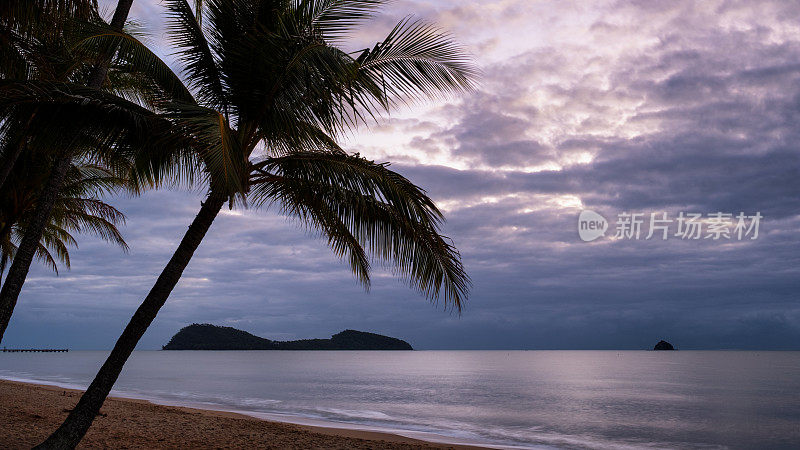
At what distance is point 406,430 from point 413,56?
53.3 ft

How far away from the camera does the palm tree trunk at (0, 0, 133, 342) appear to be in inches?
328

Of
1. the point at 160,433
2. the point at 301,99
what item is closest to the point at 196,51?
the point at 301,99

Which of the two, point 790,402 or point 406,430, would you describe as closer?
point 406,430

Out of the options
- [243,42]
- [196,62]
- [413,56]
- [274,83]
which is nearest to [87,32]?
[196,62]

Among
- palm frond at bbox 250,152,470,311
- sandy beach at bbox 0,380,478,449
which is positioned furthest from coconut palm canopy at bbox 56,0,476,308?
sandy beach at bbox 0,380,478,449

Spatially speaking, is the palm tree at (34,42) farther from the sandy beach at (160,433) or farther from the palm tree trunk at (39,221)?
the sandy beach at (160,433)

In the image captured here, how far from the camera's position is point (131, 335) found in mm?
6789

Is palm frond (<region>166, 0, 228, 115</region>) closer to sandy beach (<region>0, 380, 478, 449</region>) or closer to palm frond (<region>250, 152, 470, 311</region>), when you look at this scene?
palm frond (<region>250, 152, 470, 311</region>)

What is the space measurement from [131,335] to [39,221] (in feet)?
9.81

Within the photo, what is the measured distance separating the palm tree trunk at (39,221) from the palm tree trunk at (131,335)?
237 centimetres

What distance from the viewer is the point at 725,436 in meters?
22.0

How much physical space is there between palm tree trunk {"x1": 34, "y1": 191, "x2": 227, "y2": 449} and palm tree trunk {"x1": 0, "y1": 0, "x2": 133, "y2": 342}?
2368 mm

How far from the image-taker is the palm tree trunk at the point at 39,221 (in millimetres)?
8344

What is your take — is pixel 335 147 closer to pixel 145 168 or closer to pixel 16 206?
pixel 145 168
